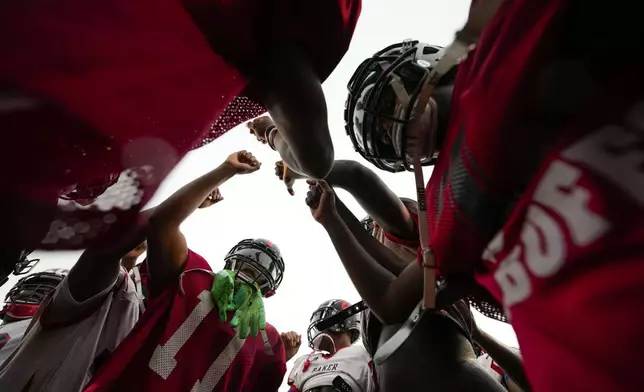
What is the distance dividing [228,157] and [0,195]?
5.49 ft

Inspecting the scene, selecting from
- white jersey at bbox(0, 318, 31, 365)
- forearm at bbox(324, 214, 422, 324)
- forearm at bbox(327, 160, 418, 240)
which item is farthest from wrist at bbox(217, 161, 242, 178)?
white jersey at bbox(0, 318, 31, 365)

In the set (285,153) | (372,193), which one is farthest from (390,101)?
(372,193)

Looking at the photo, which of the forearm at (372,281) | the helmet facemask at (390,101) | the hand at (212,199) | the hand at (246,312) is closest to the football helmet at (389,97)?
the helmet facemask at (390,101)

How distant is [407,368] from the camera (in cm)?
155

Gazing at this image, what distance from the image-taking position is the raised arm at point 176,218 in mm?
2104

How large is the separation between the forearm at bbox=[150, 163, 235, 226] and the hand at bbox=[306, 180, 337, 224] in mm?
Result: 691

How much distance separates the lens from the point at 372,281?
147cm

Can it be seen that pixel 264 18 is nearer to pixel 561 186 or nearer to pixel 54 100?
pixel 54 100

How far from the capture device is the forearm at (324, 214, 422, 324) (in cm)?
140

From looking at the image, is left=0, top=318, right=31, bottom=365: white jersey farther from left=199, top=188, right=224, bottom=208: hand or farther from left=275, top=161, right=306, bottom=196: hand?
left=275, top=161, right=306, bottom=196: hand

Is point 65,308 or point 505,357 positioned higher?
point 65,308

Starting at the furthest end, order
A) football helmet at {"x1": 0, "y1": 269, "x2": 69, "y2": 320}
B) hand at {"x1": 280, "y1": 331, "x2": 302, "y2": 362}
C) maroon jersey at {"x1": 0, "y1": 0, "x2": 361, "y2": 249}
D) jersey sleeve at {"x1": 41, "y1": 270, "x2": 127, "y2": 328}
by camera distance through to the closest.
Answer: football helmet at {"x1": 0, "y1": 269, "x2": 69, "y2": 320}, hand at {"x1": 280, "y1": 331, "x2": 302, "y2": 362}, jersey sleeve at {"x1": 41, "y1": 270, "x2": 127, "y2": 328}, maroon jersey at {"x1": 0, "y1": 0, "x2": 361, "y2": 249}

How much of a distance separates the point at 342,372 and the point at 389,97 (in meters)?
2.33

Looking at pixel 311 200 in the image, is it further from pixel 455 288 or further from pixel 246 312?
pixel 246 312
